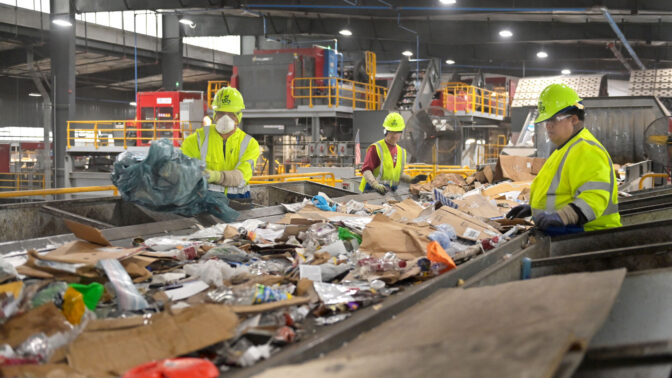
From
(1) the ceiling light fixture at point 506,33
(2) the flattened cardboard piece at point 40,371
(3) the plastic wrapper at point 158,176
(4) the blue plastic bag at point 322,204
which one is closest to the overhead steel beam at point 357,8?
(1) the ceiling light fixture at point 506,33

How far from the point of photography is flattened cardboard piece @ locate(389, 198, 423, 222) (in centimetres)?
518

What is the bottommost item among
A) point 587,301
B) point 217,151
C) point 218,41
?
point 587,301

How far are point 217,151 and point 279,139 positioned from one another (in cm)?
1521

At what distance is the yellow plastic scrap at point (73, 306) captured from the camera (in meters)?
2.37

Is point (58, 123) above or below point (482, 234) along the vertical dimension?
above

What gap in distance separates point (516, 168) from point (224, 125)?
5.44 m

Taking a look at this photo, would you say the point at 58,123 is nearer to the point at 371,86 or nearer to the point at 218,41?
the point at 371,86

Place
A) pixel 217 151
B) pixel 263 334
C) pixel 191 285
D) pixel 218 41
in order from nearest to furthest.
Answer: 1. pixel 263 334
2. pixel 191 285
3. pixel 217 151
4. pixel 218 41

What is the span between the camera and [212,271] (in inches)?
122

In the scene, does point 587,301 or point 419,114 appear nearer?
point 587,301

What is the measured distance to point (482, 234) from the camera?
4.37 metres

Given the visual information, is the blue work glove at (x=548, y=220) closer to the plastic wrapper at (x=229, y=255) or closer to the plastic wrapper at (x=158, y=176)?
the plastic wrapper at (x=229, y=255)

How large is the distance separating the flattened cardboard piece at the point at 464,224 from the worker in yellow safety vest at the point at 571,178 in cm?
48

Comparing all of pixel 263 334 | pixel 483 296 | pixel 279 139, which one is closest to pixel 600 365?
pixel 483 296
